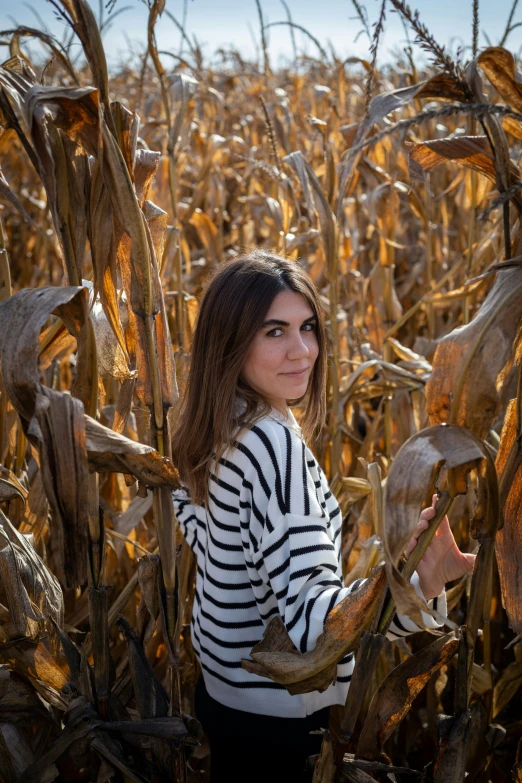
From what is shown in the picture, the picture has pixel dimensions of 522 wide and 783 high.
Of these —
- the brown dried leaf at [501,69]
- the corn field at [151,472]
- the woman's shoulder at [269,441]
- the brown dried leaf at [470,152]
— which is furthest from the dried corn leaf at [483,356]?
the woman's shoulder at [269,441]

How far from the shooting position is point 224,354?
1.20 meters

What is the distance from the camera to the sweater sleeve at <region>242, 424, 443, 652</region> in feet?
3.02

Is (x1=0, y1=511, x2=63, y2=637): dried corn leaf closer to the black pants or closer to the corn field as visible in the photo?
the corn field

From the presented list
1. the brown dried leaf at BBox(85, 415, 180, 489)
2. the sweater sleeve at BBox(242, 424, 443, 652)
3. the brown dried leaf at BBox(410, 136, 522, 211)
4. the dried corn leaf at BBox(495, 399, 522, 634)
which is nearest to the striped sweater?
the sweater sleeve at BBox(242, 424, 443, 652)

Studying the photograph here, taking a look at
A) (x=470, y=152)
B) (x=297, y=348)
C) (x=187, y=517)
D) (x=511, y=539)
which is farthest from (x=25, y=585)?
(x=470, y=152)

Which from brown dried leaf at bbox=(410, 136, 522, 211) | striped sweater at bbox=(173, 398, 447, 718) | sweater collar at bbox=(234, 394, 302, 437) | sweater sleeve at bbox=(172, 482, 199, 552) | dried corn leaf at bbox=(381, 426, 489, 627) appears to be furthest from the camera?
sweater sleeve at bbox=(172, 482, 199, 552)

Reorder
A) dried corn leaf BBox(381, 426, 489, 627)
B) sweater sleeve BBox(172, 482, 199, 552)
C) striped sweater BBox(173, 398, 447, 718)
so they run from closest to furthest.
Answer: dried corn leaf BBox(381, 426, 489, 627) < striped sweater BBox(173, 398, 447, 718) < sweater sleeve BBox(172, 482, 199, 552)

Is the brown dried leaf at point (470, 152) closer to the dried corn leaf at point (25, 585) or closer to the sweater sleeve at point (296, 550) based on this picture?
the sweater sleeve at point (296, 550)

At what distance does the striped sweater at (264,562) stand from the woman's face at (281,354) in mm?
49

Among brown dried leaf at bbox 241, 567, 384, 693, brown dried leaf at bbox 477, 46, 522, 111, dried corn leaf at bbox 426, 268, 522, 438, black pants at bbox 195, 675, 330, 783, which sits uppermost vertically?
brown dried leaf at bbox 477, 46, 522, 111

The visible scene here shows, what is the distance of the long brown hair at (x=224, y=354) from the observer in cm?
116

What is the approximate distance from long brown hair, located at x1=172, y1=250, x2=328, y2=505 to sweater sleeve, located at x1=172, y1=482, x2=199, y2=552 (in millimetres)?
102

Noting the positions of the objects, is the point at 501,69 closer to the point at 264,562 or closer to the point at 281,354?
the point at 281,354

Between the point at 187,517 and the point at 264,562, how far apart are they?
0.33m
